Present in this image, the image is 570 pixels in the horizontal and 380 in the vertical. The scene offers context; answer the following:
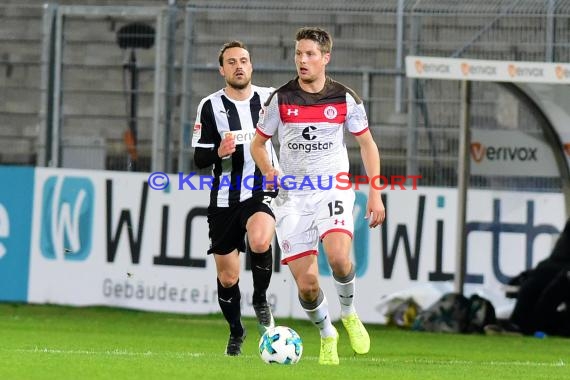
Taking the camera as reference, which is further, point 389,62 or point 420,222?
point 389,62

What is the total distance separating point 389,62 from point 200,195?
114 inches

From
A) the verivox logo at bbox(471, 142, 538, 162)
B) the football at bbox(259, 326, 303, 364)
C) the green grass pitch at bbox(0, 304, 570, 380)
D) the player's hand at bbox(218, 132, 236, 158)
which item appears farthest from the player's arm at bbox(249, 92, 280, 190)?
the verivox logo at bbox(471, 142, 538, 162)

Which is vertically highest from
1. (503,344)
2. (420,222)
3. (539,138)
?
(539,138)

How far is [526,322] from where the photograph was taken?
46.5ft

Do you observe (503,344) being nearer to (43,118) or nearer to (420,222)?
(420,222)

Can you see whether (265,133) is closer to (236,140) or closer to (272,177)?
(272,177)

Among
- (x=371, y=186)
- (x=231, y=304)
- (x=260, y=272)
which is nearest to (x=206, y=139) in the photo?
(x=260, y=272)

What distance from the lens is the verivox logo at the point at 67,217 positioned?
617 inches

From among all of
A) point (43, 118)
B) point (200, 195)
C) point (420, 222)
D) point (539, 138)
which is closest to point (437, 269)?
point (420, 222)

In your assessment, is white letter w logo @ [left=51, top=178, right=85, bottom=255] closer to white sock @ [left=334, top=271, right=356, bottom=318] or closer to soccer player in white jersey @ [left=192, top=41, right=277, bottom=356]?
soccer player in white jersey @ [left=192, top=41, right=277, bottom=356]

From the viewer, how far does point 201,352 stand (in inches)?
428

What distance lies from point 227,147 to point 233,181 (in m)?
0.48

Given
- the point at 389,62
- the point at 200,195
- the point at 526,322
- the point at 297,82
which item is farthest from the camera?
the point at 389,62

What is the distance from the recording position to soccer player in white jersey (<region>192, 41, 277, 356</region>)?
33.2ft
